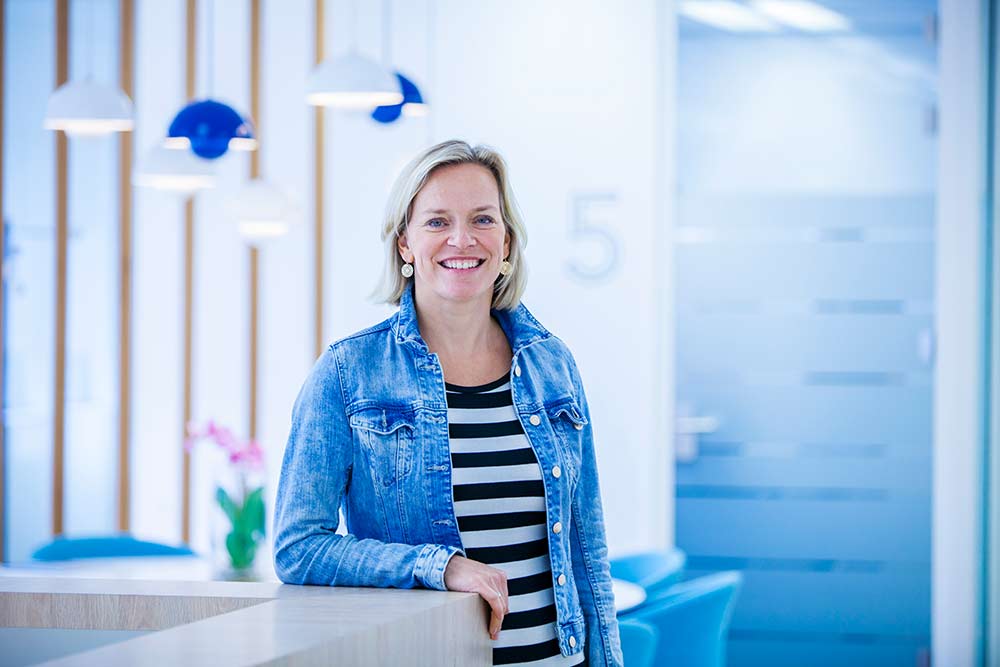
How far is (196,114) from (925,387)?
348 centimetres

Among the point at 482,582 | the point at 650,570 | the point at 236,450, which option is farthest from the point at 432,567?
the point at 650,570

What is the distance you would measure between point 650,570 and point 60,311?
2779 mm

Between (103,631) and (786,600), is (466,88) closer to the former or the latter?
(786,600)

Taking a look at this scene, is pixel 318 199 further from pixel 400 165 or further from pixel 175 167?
pixel 175 167

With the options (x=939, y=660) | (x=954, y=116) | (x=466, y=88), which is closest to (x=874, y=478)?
(x=939, y=660)

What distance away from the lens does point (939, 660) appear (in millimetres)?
5375

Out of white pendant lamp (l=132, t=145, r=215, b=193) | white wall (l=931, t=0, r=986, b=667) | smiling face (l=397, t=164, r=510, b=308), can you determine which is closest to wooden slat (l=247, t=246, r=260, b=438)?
white pendant lamp (l=132, t=145, r=215, b=193)

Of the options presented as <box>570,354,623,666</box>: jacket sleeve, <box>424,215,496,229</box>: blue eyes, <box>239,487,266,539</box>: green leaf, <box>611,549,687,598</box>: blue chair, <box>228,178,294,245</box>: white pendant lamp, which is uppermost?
<box>228,178,294,245</box>: white pendant lamp

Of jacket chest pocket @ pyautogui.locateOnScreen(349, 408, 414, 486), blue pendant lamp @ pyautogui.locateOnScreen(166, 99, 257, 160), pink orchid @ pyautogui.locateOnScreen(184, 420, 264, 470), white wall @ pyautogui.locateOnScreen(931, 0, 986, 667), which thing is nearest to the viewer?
jacket chest pocket @ pyautogui.locateOnScreen(349, 408, 414, 486)

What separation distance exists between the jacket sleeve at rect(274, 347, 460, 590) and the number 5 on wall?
3797mm

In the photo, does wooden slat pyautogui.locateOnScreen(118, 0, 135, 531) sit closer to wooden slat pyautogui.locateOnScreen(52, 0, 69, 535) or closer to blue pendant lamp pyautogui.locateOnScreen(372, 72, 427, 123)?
wooden slat pyautogui.locateOnScreen(52, 0, 69, 535)

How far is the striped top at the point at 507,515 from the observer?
199 centimetres

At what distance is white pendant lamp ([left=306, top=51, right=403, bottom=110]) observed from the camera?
12.1 feet

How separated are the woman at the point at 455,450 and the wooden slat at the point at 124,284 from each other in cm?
389
